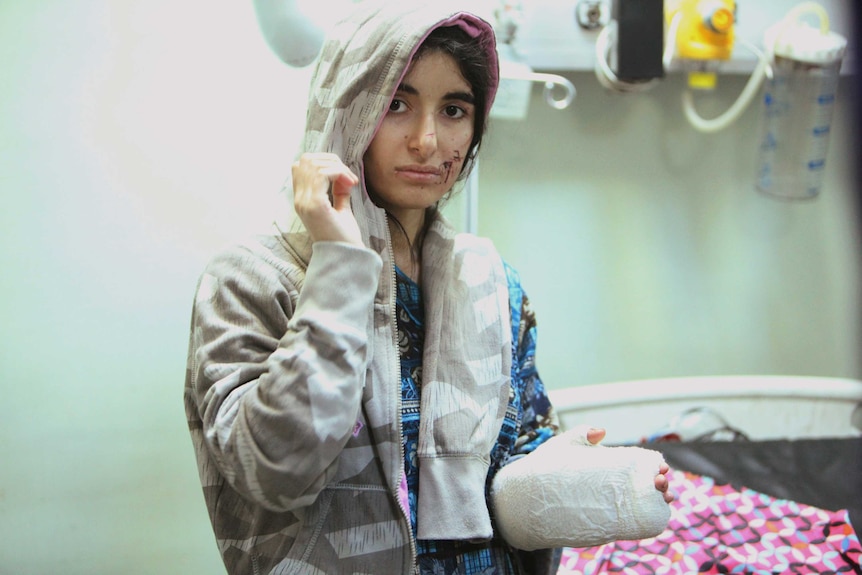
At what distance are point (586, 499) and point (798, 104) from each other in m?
1.30

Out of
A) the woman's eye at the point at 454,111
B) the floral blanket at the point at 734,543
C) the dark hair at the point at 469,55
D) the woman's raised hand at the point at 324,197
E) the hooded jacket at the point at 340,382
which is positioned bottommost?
the floral blanket at the point at 734,543

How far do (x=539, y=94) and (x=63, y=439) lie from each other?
4.01 ft

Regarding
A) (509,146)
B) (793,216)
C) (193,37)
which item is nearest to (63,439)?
(193,37)

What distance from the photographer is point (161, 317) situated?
1.34 m

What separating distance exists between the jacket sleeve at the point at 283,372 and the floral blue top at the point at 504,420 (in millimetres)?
149

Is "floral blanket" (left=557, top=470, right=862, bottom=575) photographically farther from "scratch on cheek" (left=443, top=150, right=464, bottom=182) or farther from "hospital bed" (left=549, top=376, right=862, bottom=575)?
"scratch on cheek" (left=443, top=150, right=464, bottom=182)

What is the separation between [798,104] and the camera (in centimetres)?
181

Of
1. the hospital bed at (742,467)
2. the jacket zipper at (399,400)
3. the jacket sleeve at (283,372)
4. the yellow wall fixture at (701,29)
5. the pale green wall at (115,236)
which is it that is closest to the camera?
the jacket sleeve at (283,372)

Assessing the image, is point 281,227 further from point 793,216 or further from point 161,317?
point 793,216

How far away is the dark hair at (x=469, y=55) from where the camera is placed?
35.6 inches

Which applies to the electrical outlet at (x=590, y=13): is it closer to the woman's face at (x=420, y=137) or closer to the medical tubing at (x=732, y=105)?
the medical tubing at (x=732, y=105)

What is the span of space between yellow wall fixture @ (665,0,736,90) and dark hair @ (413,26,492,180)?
0.90 meters

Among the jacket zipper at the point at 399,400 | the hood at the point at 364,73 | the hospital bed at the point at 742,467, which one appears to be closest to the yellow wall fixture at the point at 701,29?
the hospital bed at the point at 742,467

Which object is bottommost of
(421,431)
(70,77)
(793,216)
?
(421,431)
